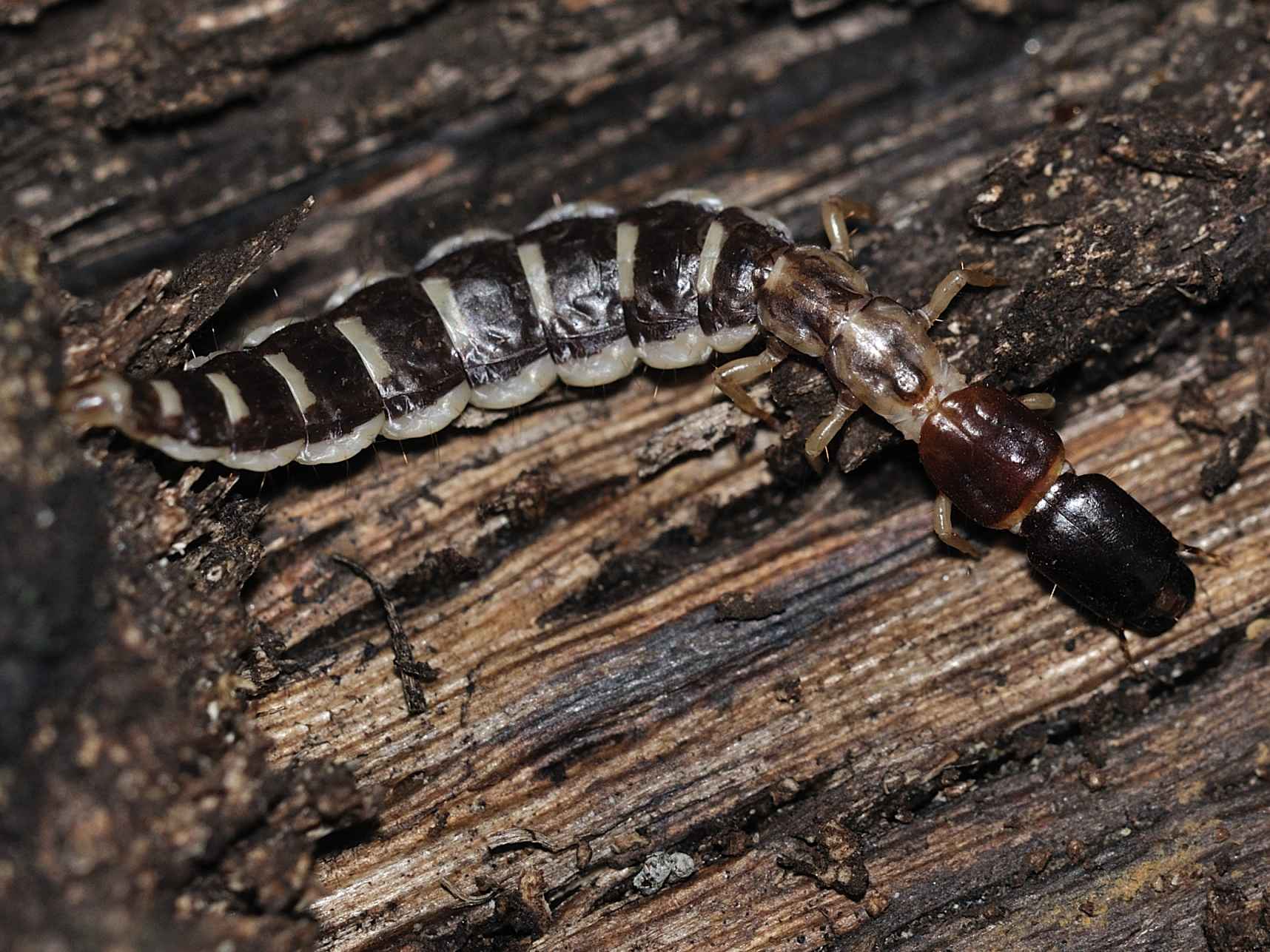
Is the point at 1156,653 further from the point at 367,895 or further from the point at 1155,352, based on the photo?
the point at 367,895

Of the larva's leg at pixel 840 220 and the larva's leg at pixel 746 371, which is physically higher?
the larva's leg at pixel 840 220

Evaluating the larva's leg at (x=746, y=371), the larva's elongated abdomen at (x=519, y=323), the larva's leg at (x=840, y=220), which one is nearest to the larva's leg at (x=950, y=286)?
the larva's leg at (x=840, y=220)

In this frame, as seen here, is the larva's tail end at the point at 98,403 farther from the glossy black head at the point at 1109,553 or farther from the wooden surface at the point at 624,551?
the glossy black head at the point at 1109,553

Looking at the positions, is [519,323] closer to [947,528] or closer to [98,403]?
[98,403]

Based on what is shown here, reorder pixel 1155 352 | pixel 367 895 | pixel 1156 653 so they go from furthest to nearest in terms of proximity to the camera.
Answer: pixel 1155 352, pixel 1156 653, pixel 367 895

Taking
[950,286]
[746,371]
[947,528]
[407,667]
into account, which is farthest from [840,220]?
[407,667]

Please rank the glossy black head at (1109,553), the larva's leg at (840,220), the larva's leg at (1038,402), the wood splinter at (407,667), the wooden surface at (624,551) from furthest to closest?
1. the larva's leg at (840,220)
2. the larva's leg at (1038,402)
3. the wood splinter at (407,667)
4. the glossy black head at (1109,553)
5. the wooden surface at (624,551)

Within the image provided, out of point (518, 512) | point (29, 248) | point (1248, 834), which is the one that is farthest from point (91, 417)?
point (1248, 834)
